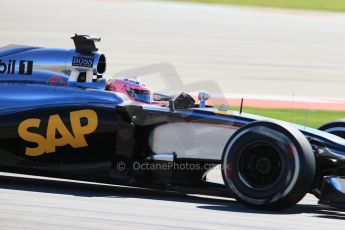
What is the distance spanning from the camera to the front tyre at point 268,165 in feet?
22.1

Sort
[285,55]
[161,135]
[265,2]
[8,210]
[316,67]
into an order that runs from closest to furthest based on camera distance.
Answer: [8,210] < [161,135] < [316,67] < [285,55] < [265,2]

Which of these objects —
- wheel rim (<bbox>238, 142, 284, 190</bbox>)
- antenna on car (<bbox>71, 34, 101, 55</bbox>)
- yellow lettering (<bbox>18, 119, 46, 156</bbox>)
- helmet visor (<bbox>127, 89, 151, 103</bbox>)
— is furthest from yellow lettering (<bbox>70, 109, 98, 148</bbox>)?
wheel rim (<bbox>238, 142, 284, 190</bbox>)

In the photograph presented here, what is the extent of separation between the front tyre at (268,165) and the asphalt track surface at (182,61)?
0.49 ft

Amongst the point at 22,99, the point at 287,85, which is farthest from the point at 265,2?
the point at 22,99

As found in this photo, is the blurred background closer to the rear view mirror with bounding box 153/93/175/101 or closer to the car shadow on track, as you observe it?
the rear view mirror with bounding box 153/93/175/101

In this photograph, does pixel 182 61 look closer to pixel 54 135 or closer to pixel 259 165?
pixel 54 135

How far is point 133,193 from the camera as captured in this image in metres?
7.71

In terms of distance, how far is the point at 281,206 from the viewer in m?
6.81

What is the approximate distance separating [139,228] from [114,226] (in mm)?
184

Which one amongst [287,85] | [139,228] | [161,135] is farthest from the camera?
[287,85]

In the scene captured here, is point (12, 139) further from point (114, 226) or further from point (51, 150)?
point (114, 226)

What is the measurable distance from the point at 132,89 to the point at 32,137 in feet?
3.55

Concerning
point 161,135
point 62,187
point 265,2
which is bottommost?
point 62,187

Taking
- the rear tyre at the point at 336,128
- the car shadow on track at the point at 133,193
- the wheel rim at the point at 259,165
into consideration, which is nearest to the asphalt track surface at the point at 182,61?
the car shadow on track at the point at 133,193
